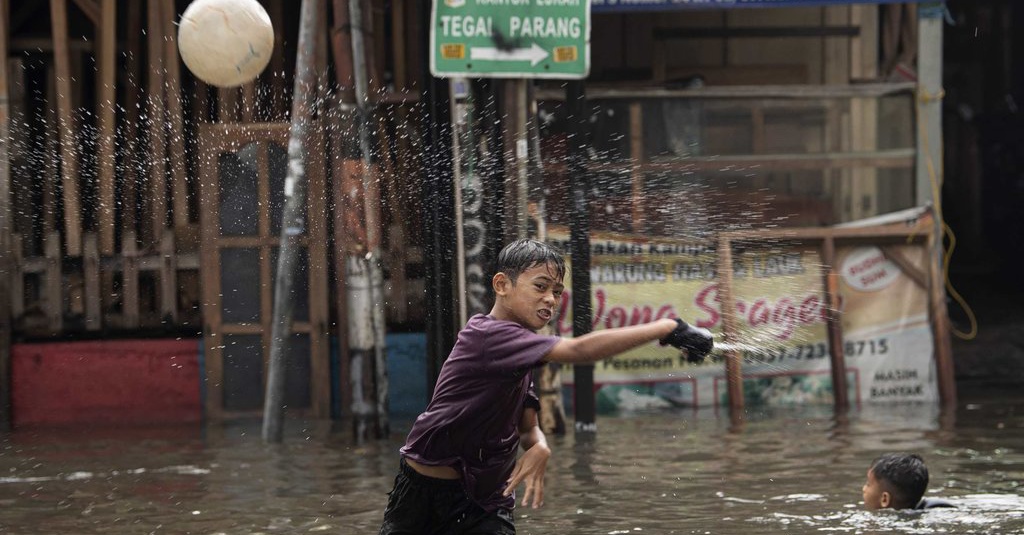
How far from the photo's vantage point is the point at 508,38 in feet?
30.0

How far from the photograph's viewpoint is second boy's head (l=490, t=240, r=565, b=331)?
4266 mm

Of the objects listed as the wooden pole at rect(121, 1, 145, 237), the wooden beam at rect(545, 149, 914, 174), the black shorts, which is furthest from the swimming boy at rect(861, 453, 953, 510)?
the wooden pole at rect(121, 1, 145, 237)

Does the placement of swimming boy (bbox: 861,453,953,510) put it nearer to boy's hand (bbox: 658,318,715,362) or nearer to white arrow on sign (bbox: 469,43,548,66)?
boy's hand (bbox: 658,318,715,362)

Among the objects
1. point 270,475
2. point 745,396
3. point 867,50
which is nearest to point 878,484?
point 270,475

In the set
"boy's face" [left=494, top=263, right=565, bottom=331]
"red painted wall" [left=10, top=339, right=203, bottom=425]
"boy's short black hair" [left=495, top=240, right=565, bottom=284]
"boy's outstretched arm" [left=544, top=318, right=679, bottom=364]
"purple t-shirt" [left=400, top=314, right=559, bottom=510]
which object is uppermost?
"boy's short black hair" [left=495, top=240, right=565, bottom=284]

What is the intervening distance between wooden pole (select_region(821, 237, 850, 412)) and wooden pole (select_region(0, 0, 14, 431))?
242 inches

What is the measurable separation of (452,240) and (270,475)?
2090 millimetres

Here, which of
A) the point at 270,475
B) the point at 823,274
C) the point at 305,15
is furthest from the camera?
the point at 823,274

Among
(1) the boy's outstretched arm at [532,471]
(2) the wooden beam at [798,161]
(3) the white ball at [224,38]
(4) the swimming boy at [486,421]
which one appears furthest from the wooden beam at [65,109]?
(1) the boy's outstretched arm at [532,471]

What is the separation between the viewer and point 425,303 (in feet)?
33.0

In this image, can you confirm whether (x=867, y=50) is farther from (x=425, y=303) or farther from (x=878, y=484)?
(x=878, y=484)

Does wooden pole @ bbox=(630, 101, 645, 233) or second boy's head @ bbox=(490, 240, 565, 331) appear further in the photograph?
wooden pole @ bbox=(630, 101, 645, 233)

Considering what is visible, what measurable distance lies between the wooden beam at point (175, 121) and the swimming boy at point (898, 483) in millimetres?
6208

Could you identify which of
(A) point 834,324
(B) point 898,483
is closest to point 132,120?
(A) point 834,324
